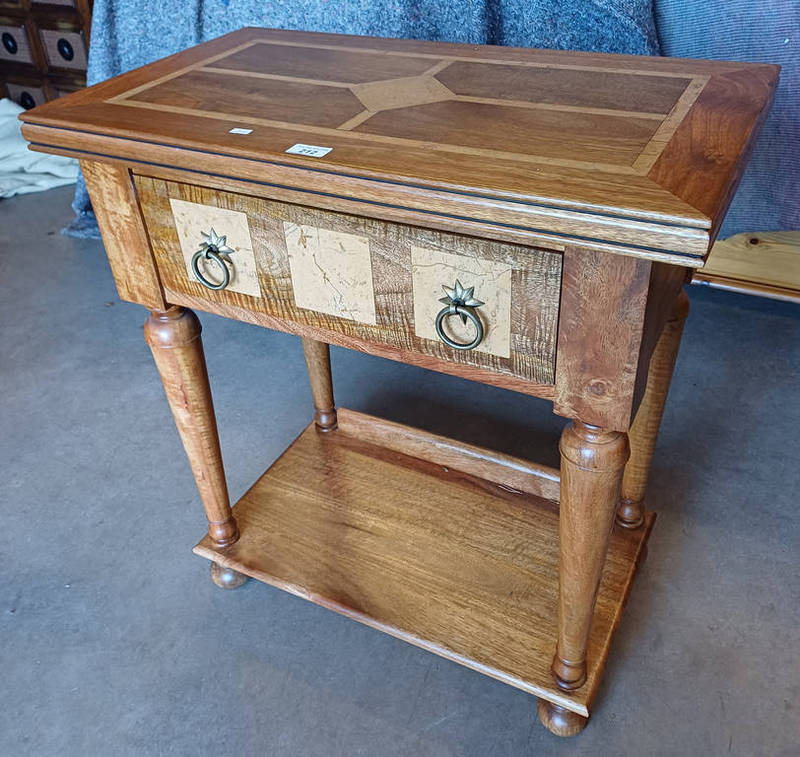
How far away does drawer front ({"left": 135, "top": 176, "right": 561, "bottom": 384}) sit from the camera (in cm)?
61

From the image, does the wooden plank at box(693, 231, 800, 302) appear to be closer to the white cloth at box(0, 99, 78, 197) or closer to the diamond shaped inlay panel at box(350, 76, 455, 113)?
the diamond shaped inlay panel at box(350, 76, 455, 113)

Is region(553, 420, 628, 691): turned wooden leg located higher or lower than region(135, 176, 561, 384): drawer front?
lower

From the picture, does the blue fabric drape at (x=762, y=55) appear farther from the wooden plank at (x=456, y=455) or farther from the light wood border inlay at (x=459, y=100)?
the wooden plank at (x=456, y=455)

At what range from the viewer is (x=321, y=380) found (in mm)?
1220

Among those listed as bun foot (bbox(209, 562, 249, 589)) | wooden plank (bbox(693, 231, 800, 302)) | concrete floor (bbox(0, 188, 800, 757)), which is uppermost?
wooden plank (bbox(693, 231, 800, 302))

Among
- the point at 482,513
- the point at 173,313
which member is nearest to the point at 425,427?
the point at 482,513

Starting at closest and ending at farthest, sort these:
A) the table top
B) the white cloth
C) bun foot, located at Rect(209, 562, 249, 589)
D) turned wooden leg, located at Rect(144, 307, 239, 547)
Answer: the table top
turned wooden leg, located at Rect(144, 307, 239, 547)
bun foot, located at Rect(209, 562, 249, 589)
the white cloth

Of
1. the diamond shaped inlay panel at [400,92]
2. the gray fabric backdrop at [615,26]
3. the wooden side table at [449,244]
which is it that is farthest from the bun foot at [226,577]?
the gray fabric backdrop at [615,26]

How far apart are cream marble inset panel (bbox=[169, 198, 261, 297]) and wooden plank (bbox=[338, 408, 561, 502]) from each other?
501mm

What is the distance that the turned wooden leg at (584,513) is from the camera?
2.13ft

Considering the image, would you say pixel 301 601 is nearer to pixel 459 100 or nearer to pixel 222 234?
pixel 222 234

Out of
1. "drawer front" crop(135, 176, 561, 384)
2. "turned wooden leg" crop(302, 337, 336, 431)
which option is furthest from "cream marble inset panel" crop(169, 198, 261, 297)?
"turned wooden leg" crop(302, 337, 336, 431)

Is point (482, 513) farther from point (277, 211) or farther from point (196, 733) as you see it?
point (277, 211)

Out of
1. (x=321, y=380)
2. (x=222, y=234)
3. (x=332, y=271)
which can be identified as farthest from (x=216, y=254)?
(x=321, y=380)
